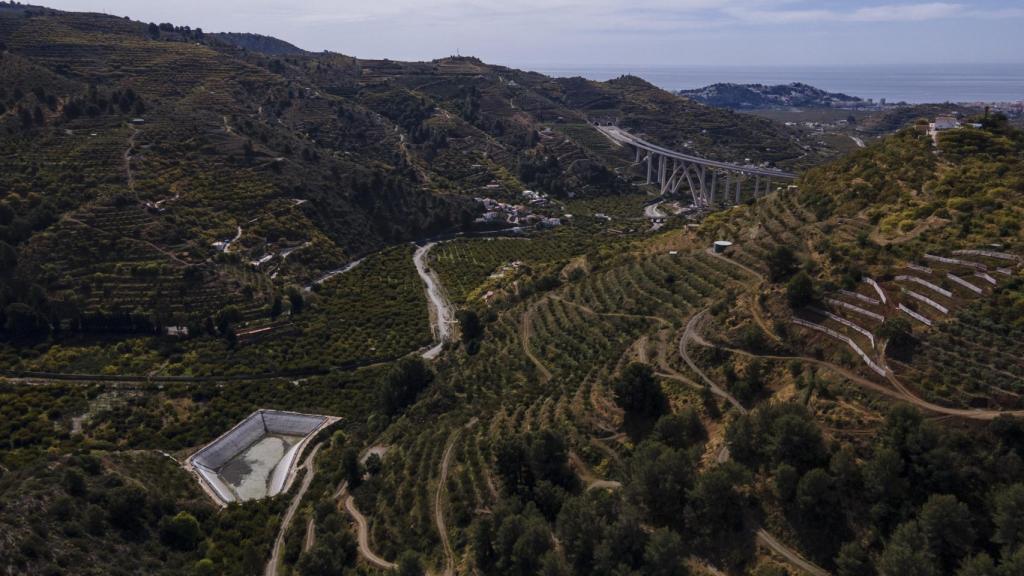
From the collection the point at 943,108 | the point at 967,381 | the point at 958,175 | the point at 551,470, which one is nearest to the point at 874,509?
the point at 967,381

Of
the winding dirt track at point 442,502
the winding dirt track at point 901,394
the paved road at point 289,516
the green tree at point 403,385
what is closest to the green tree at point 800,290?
the winding dirt track at point 901,394

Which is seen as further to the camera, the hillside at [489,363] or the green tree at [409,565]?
the green tree at [409,565]

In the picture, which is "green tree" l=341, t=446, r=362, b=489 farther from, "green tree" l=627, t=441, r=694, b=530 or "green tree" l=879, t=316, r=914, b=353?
"green tree" l=879, t=316, r=914, b=353

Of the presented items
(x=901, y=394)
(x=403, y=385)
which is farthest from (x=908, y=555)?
(x=403, y=385)

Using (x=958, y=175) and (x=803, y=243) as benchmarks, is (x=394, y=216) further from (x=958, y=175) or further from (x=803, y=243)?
(x=958, y=175)

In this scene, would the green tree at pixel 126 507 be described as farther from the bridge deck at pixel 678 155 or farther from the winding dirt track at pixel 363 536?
the bridge deck at pixel 678 155

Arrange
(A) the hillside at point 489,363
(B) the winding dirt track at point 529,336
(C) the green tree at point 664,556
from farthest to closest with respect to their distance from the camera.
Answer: (B) the winding dirt track at point 529,336 → (A) the hillside at point 489,363 → (C) the green tree at point 664,556
